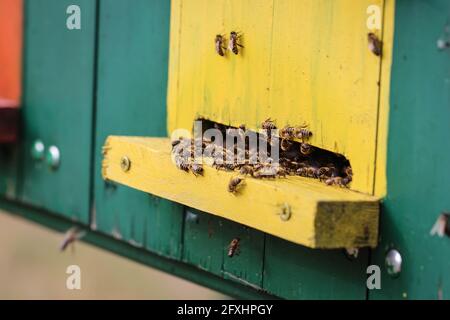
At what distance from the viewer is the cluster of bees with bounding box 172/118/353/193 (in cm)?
413

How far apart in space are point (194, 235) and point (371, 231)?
125 cm

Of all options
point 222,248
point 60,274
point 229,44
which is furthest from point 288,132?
point 60,274

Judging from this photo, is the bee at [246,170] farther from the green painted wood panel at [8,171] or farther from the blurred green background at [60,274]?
the blurred green background at [60,274]

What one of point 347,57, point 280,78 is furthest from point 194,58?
point 347,57

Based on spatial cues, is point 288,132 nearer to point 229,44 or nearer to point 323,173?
point 323,173

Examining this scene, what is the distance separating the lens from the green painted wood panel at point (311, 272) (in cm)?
412

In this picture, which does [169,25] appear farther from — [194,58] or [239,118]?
[239,118]

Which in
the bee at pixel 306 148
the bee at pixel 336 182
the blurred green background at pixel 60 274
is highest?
the bee at pixel 306 148

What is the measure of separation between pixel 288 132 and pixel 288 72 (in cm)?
23

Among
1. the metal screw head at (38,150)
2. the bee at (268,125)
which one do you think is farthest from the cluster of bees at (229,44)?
the metal screw head at (38,150)

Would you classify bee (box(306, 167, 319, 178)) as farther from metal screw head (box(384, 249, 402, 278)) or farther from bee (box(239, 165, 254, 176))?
metal screw head (box(384, 249, 402, 278))

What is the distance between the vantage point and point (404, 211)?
3.87 metres

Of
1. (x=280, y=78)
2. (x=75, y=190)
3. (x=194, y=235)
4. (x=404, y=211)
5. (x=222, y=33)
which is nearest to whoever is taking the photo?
(x=404, y=211)

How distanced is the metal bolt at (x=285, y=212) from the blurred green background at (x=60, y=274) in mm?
5774
